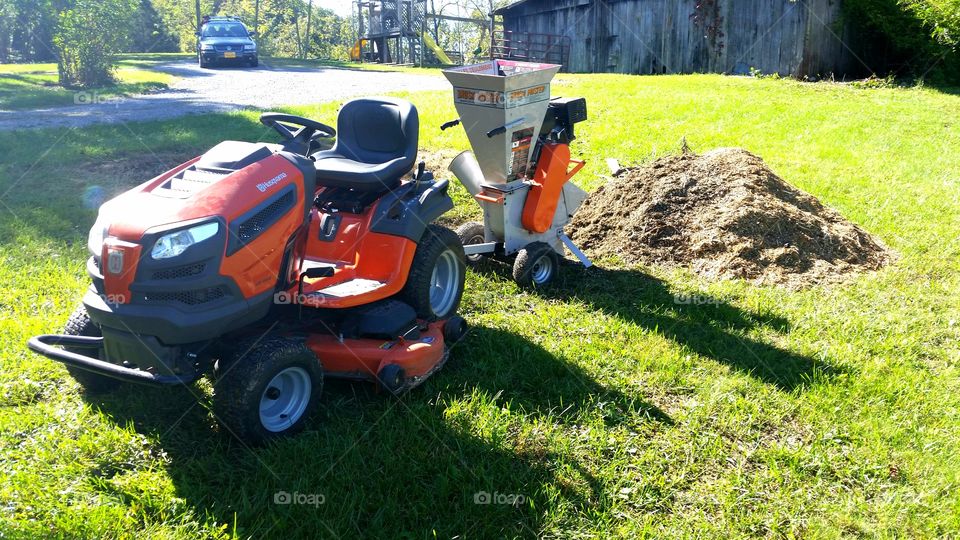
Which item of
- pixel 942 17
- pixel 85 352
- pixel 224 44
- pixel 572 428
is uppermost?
pixel 224 44

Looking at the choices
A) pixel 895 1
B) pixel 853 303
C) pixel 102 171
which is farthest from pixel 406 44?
pixel 853 303

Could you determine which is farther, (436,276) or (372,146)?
(436,276)

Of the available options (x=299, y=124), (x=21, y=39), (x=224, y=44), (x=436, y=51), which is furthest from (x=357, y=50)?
(x=299, y=124)

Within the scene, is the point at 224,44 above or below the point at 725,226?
above

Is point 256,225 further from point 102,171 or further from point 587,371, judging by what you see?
point 102,171

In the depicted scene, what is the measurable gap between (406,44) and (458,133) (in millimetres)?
23936

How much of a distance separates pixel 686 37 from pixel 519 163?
16.3 m

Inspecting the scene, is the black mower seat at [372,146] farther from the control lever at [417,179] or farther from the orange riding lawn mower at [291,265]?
the control lever at [417,179]

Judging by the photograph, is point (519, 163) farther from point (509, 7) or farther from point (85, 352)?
point (509, 7)

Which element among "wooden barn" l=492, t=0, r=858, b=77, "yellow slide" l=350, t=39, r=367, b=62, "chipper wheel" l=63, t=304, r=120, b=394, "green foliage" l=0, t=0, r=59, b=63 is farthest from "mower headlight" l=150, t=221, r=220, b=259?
"yellow slide" l=350, t=39, r=367, b=62

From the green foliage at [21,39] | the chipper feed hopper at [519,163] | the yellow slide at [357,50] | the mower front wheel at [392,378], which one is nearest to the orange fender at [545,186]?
the chipper feed hopper at [519,163]

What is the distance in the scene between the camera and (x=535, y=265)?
5.64m

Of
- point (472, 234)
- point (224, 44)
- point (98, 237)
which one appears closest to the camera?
point (98, 237)

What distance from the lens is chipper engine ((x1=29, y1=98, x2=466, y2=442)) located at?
303cm
